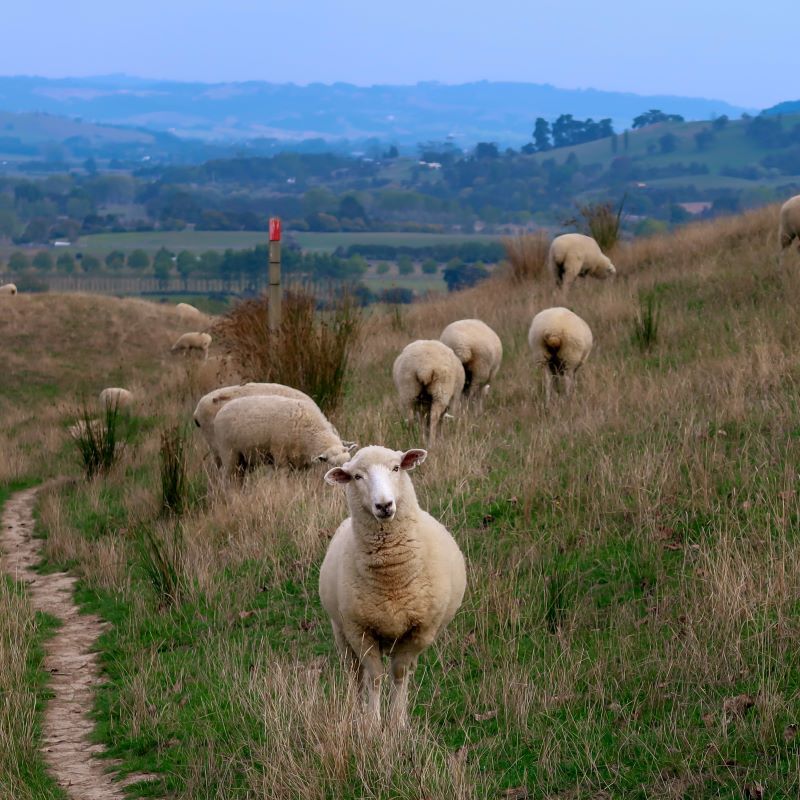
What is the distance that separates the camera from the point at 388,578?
4.87m

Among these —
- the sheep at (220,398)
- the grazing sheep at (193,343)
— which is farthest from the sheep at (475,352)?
the grazing sheep at (193,343)

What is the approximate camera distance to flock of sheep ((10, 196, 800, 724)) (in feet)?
15.9

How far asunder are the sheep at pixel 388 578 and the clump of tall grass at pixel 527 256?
52.7ft

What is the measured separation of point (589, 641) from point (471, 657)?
55 cm

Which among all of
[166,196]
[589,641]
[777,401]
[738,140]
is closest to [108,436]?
[777,401]

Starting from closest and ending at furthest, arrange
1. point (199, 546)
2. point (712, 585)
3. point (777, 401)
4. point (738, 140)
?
1. point (712, 585)
2. point (199, 546)
3. point (777, 401)
4. point (738, 140)

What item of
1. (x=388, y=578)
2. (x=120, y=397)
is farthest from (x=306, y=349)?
(x=120, y=397)

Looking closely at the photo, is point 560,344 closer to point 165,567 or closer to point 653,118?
point 165,567

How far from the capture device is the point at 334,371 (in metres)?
11.5

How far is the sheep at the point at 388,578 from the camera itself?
15.9ft

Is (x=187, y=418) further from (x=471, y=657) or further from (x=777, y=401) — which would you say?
(x=471, y=657)

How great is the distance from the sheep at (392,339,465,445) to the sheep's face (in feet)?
16.4

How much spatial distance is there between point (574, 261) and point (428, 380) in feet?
28.6

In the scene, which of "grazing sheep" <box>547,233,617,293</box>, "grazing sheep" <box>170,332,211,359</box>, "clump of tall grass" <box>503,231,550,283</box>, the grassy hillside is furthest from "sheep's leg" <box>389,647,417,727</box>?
"grazing sheep" <box>170,332,211,359</box>
